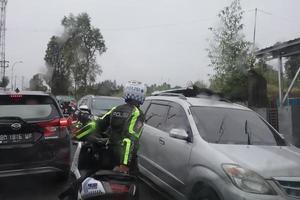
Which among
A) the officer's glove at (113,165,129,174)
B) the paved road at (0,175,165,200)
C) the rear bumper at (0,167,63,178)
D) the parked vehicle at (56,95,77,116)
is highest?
the parked vehicle at (56,95,77,116)

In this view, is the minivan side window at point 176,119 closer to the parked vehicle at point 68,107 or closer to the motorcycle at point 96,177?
the motorcycle at point 96,177

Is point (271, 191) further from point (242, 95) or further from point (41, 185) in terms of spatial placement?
point (242, 95)

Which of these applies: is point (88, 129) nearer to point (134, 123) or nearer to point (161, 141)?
point (134, 123)

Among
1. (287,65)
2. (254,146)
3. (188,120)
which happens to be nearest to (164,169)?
(188,120)

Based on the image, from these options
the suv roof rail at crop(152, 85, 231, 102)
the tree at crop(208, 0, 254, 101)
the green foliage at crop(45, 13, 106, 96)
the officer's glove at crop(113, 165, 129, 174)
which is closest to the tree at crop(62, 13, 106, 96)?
the green foliage at crop(45, 13, 106, 96)

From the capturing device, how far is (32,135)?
7.05 m

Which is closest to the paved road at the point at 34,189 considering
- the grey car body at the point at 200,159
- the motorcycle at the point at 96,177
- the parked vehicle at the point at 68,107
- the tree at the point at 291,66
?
the grey car body at the point at 200,159

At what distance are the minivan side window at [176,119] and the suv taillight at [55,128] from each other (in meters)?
1.68

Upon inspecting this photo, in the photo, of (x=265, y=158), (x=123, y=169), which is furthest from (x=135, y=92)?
(x=265, y=158)

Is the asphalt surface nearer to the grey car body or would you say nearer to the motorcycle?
the grey car body

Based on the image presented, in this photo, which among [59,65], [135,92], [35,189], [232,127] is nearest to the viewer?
[135,92]

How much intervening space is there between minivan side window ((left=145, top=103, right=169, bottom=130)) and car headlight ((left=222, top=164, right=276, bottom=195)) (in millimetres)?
2487

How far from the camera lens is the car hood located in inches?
194

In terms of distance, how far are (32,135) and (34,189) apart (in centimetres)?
112
